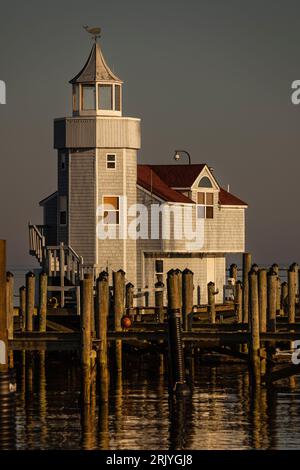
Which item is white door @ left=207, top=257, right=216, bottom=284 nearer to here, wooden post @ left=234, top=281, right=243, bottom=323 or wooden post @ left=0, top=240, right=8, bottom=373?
wooden post @ left=234, top=281, right=243, bottom=323

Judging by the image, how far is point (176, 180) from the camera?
2756 inches

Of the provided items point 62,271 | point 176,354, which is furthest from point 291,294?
point 176,354

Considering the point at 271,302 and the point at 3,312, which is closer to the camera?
the point at 3,312

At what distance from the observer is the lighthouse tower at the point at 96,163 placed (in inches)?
2562

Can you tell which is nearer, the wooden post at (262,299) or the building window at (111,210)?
the wooden post at (262,299)

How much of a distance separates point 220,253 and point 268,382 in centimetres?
2662

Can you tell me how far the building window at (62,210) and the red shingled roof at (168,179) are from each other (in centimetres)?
336

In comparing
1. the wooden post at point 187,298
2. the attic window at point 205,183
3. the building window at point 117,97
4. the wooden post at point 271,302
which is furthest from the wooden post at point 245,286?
the attic window at point 205,183

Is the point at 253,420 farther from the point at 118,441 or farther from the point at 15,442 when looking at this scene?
the point at 15,442

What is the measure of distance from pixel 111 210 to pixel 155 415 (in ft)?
85.4

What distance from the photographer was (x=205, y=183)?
70.2 m

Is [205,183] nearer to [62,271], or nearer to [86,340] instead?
[62,271]

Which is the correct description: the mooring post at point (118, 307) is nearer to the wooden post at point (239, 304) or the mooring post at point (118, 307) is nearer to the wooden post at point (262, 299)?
the wooden post at point (262, 299)

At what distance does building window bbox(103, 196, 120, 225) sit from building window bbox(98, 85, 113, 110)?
3811 mm
